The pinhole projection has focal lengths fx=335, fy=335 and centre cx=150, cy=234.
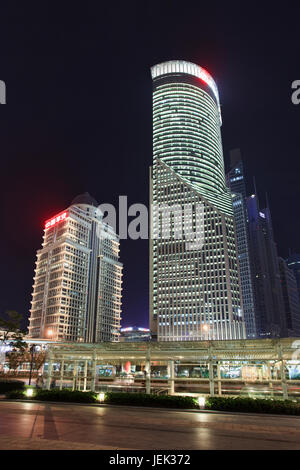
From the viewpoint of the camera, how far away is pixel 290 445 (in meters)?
14.8

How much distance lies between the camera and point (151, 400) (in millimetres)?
28172

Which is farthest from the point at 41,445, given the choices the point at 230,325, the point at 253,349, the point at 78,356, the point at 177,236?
the point at 177,236

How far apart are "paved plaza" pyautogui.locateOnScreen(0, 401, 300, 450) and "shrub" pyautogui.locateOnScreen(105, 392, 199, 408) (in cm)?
149

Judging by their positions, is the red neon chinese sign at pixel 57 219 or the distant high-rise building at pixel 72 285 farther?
the red neon chinese sign at pixel 57 219

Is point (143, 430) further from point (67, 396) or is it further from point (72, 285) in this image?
point (72, 285)

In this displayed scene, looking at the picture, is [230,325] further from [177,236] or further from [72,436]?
[72,436]

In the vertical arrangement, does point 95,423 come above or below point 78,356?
below

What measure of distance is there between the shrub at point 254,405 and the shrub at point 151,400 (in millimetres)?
1680

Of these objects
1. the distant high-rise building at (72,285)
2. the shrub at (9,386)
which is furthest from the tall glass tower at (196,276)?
the shrub at (9,386)

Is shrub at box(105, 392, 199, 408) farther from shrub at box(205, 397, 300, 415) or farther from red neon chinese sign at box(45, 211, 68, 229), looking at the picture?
red neon chinese sign at box(45, 211, 68, 229)

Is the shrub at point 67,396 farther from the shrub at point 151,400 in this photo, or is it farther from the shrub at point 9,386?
the shrub at point 9,386

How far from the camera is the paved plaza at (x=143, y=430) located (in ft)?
46.9

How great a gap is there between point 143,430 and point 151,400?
36.7 ft
